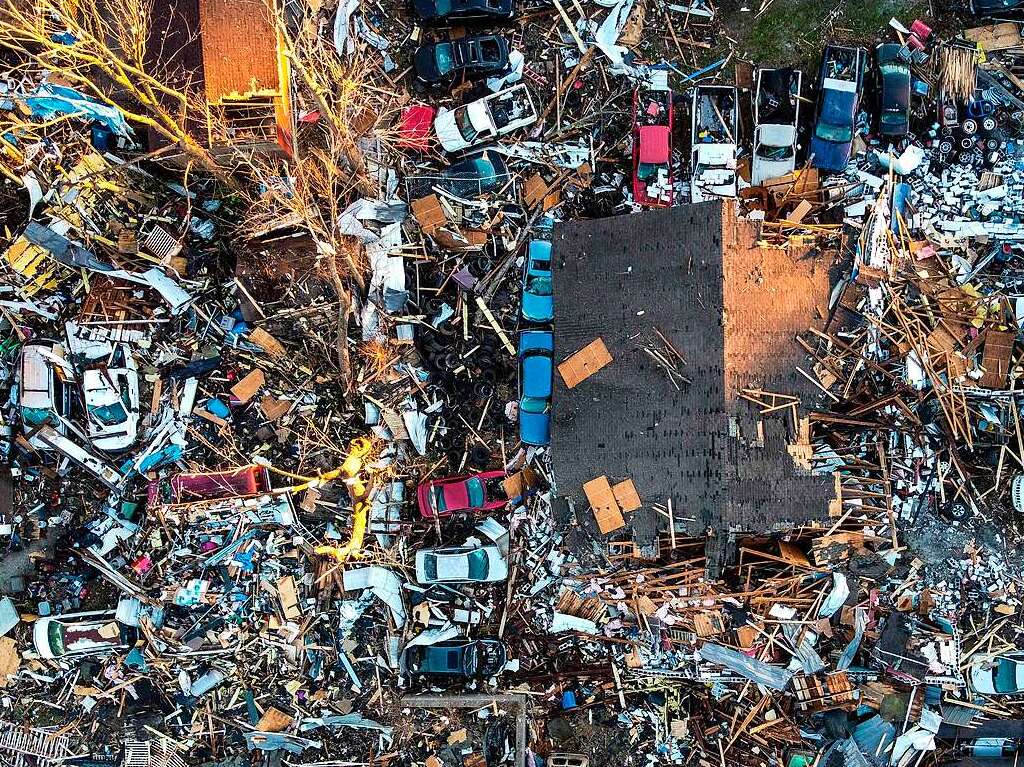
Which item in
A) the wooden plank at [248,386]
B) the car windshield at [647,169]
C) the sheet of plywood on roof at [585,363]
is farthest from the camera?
the wooden plank at [248,386]

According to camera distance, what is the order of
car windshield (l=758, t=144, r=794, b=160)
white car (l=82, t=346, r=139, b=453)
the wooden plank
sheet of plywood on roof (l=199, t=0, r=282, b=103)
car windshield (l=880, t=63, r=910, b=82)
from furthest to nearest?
the wooden plank → white car (l=82, t=346, r=139, b=453) → car windshield (l=758, t=144, r=794, b=160) → car windshield (l=880, t=63, r=910, b=82) → sheet of plywood on roof (l=199, t=0, r=282, b=103)

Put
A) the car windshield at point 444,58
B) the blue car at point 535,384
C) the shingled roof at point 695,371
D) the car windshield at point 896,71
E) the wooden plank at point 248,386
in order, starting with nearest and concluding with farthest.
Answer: the shingled roof at point 695,371 → the car windshield at point 896,71 → the blue car at point 535,384 → the car windshield at point 444,58 → the wooden plank at point 248,386

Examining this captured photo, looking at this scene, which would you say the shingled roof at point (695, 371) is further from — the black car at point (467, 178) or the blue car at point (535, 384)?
the black car at point (467, 178)

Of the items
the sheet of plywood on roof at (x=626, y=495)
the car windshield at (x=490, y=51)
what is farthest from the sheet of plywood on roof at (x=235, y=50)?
the sheet of plywood on roof at (x=626, y=495)

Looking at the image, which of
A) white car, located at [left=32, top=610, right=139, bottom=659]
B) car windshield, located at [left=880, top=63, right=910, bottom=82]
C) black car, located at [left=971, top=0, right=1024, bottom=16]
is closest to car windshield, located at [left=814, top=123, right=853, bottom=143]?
car windshield, located at [left=880, top=63, right=910, bottom=82]

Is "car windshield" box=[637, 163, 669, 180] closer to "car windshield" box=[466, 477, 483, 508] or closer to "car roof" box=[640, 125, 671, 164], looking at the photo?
"car roof" box=[640, 125, 671, 164]

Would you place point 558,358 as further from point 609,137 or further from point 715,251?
point 609,137
